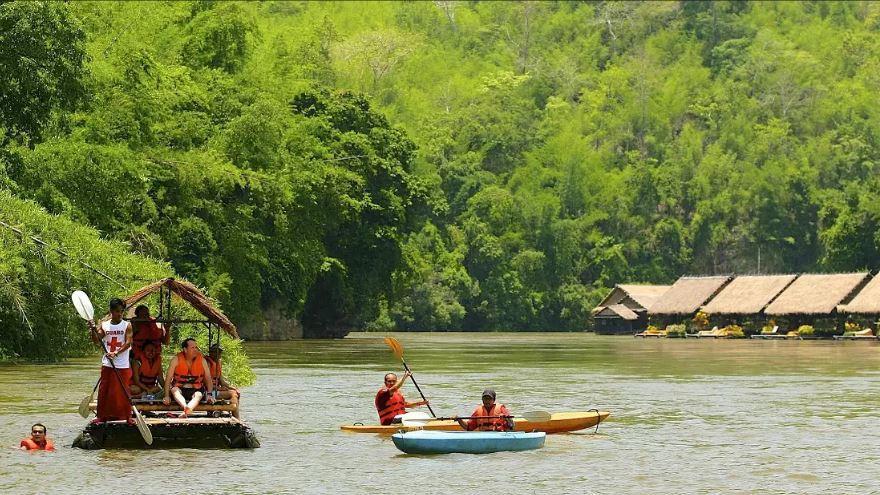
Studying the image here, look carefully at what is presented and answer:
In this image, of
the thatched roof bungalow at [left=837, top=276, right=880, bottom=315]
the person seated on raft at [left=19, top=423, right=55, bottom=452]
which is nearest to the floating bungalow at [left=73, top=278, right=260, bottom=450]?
the person seated on raft at [left=19, top=423, right=55, bottom=452]

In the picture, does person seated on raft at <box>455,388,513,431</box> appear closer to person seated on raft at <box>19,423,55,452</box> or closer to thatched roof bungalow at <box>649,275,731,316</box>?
person seated on raft at <box>19,423,55,452</box>

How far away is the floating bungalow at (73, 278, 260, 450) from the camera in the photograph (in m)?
25.9

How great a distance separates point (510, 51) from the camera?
176m

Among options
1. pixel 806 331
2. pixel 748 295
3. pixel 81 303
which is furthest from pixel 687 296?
pixel 81 303

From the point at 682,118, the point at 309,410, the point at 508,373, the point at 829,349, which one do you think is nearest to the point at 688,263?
the point at 682,118

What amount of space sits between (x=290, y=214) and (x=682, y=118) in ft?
277

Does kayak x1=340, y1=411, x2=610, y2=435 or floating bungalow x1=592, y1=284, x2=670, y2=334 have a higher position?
floating bungalow x1=592, y1=284, x2=670, y2=334

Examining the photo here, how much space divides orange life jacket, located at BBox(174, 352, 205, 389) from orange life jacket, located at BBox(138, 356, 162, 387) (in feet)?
1.37

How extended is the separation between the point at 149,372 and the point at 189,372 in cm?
69

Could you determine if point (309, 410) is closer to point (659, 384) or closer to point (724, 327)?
point (659, 384)

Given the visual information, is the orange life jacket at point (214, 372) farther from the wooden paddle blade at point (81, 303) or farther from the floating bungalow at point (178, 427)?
the wooden paddle blade at point (81, 303)

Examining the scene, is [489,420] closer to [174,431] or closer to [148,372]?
[174,431]

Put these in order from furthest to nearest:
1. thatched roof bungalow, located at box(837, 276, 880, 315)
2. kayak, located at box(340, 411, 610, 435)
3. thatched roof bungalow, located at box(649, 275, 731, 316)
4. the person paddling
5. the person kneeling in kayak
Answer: thatched roof bungalow, located at box(649, 275, 731, 316)
thatched roof bungalow, located at box(837, 276, 880, 315)
the person kneeling in kayak
kayak, located at box(340, 411, 610, 435)
the person paddling

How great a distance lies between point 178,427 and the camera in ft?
84.9
